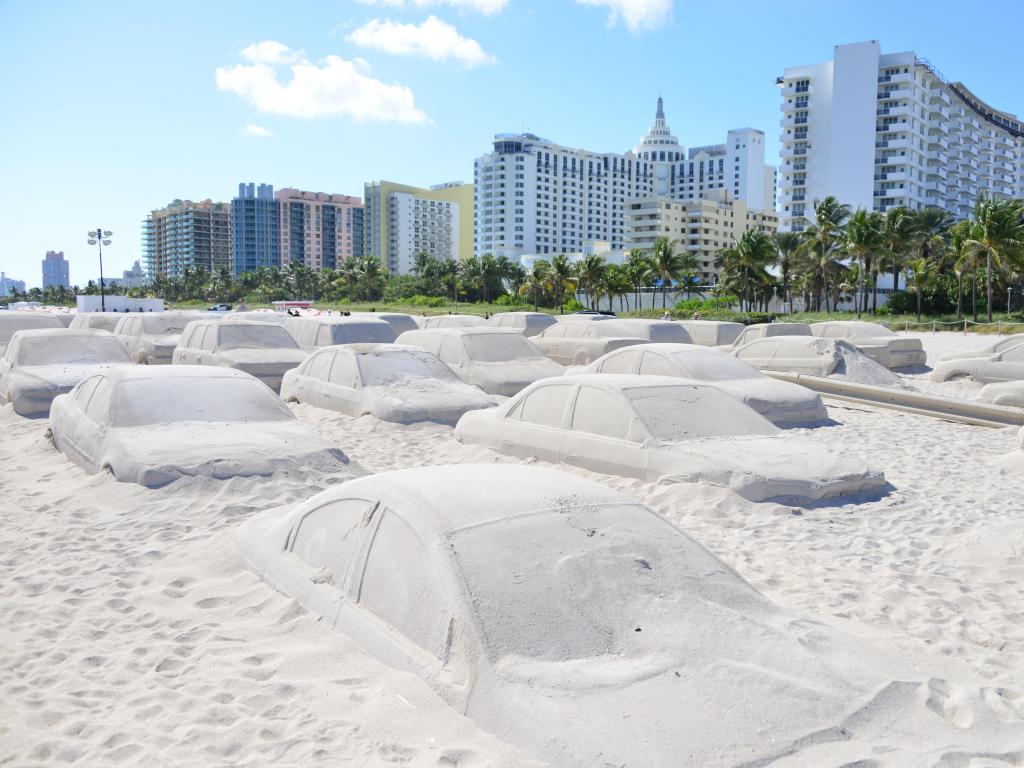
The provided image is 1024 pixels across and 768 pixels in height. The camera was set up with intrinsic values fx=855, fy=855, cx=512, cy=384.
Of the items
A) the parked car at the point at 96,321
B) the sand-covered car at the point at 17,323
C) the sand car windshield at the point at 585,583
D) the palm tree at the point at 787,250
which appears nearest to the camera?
the sand car windshield at the point at 585,583

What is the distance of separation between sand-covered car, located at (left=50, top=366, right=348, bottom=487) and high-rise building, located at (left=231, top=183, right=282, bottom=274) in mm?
177499

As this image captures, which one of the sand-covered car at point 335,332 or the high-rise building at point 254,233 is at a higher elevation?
the high-rise building at point 254,233

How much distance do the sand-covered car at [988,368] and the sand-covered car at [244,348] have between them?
14.2 metres

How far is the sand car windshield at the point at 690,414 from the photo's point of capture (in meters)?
8.38

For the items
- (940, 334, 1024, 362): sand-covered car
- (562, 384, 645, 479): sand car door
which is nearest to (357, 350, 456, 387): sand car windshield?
(562, 384, 645, 479): sand car door

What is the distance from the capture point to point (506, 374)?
13.9m

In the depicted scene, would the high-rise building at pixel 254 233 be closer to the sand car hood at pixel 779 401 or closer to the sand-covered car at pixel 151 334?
the sand-covered car at pixel 151 334

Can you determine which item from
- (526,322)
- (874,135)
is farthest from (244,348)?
(874,135)

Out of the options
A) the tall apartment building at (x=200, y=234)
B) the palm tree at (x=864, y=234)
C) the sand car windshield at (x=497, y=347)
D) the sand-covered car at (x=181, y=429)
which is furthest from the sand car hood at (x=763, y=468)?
the tall apartment building at (x=200, y=234)

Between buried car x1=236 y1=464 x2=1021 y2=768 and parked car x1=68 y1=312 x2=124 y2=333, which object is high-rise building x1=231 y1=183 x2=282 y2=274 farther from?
buried car x1=236 y1=464 x2=1021 y2=768

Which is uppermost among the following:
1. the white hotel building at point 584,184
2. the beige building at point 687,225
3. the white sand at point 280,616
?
the white hotel building at point 584,184

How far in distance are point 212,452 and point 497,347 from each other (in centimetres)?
768

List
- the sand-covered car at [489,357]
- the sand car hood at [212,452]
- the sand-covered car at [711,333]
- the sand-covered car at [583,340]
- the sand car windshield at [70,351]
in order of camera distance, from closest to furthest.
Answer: the sand car hood at [212,452]
the sand car windshield at [70,351]
the sand-covered car at [489,357]
the sand-covered car at [583,340]
the sand-covered car at [711,333]

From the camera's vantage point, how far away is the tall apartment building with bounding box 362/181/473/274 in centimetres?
18000
